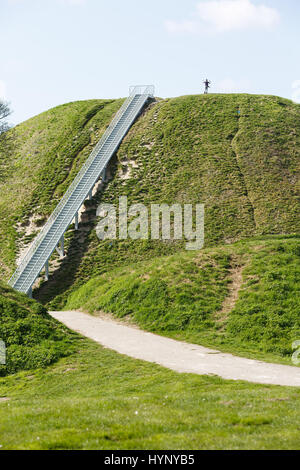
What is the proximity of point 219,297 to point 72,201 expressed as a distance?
74.6 ft

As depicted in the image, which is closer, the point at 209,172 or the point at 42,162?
the point at 209,172

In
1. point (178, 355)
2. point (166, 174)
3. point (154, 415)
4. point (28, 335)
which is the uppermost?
point (166, 174)

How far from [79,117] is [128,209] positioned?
2619 centimetres

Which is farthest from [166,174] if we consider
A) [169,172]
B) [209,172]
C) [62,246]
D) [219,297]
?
[219,297]

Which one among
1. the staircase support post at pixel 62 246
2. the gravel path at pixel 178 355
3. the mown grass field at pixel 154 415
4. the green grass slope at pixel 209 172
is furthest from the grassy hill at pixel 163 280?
the gravel path at pixel 178 355

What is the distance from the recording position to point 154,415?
11188 mm

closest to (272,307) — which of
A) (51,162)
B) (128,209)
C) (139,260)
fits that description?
(139,260)

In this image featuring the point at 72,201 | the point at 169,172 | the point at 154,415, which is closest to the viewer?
the point at 154,415

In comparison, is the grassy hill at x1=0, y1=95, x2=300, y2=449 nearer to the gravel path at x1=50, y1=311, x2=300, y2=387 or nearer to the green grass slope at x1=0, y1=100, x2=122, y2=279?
the green grass slope at x1=0, y1=100, x2=122, y2=279

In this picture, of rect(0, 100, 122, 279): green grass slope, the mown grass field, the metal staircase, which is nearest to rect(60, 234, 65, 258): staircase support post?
the metal staircase

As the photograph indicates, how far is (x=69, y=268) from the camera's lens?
42.2m

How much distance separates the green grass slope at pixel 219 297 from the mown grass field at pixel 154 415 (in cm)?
764

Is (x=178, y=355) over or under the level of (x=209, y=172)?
under

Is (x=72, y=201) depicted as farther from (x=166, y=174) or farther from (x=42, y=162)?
(x=42, y=162)
